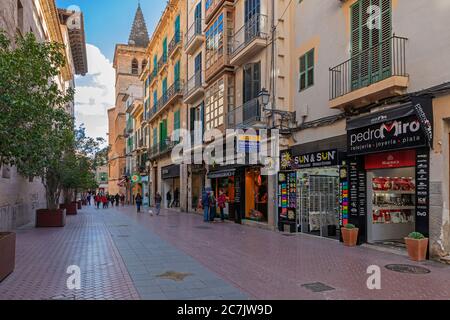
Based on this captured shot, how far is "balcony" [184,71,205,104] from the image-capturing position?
82.1 ft

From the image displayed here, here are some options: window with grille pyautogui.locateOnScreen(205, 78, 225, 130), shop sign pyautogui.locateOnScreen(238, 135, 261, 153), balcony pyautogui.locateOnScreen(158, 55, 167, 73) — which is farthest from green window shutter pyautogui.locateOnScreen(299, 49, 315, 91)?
balcony pyautogui.locateOnScreen(158, 55, 167, 73)

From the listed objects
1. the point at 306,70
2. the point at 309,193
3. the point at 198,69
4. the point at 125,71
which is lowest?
the point at 309,193

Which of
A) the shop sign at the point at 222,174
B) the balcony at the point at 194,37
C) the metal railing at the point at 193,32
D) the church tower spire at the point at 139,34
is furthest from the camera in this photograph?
the church tower spire at the point at 139,34

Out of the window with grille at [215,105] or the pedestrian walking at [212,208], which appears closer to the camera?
→ the pedestrian walking at [212,208]

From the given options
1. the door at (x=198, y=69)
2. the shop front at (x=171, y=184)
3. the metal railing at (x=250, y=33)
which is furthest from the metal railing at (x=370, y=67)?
the shop front at (x=171, y=184)

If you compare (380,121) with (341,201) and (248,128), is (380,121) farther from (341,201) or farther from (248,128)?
(248,128)

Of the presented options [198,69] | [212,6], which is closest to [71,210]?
[198,69]

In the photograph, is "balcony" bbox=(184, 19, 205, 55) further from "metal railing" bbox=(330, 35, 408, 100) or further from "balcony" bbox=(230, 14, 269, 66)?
"metal railing" bbox=(330, 35, 408, 100)

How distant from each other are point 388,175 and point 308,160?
2782mm

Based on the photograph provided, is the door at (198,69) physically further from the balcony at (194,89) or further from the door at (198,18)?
the door at (198,18)

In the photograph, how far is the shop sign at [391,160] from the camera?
10.8 meters

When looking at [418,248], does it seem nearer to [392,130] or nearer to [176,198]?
[392,130]

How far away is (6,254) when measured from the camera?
7.82 meters

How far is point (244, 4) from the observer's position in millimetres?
19359
